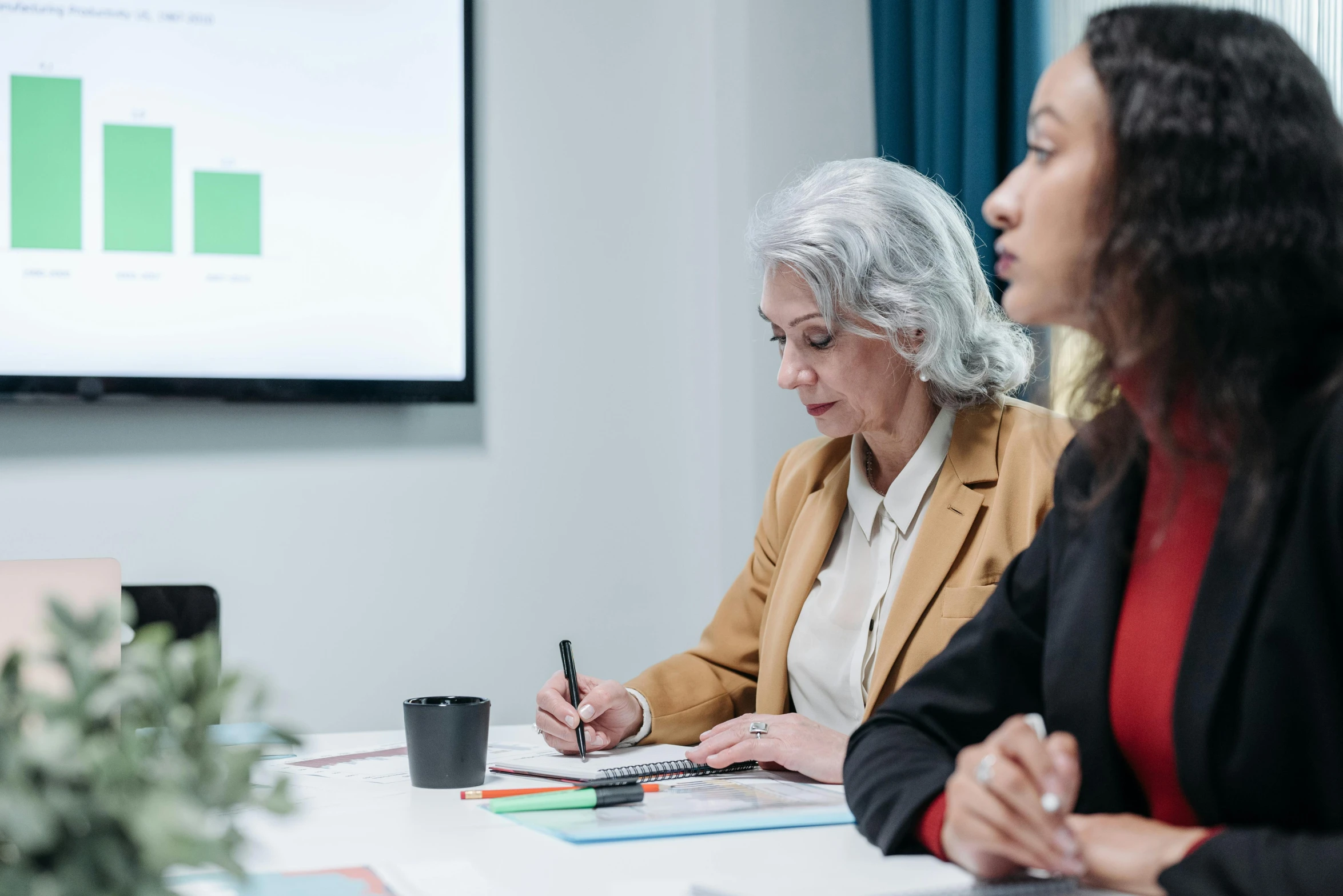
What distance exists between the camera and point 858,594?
1.69 m

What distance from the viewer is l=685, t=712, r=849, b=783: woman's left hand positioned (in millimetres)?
1276

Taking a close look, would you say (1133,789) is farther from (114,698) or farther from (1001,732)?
(114,698)

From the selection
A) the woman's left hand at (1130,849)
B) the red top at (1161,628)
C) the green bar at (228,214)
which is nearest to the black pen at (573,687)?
the red top at (1161,628)

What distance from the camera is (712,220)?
2615 mm

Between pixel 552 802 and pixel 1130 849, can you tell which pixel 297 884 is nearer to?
pixel 552 802

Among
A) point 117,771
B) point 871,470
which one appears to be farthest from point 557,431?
point 117,771

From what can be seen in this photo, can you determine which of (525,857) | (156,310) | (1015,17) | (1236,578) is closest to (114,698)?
(525,857)

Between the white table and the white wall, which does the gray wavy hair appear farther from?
the white table

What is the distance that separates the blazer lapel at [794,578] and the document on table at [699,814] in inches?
17.5

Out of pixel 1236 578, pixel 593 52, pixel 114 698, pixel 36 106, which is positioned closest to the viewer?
pixel 114 698

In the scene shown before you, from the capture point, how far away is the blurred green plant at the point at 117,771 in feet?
1.50

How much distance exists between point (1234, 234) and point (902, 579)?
0.77m

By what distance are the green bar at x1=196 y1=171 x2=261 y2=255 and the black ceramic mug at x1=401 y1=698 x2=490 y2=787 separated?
4.42 ft

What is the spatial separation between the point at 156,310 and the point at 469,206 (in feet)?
2.03
